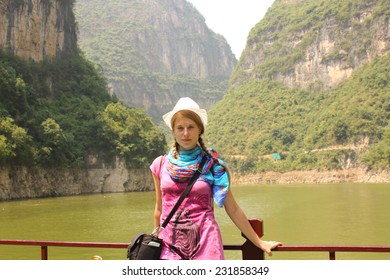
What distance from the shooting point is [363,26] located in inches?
4313

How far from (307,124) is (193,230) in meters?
108

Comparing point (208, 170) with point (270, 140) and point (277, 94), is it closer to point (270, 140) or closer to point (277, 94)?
point (270, 140)

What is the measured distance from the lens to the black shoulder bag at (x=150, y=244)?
3.14m

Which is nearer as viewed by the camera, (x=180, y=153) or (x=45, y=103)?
(x=180, y=153)

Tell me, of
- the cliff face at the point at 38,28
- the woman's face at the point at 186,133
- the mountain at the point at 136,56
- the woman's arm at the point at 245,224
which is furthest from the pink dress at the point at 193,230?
the mountain at the point at 136,56

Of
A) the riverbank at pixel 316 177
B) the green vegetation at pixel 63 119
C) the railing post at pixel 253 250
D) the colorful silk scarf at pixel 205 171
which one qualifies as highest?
the green vegetation at pixel 63 119

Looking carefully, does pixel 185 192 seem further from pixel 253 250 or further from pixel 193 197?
pixel 253 250

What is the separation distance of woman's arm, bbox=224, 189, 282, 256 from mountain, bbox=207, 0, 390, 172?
7547 cm

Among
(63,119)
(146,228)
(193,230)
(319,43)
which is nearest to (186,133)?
(193,230)

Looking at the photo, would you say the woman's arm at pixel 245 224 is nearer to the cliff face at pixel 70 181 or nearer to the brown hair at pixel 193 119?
the brown hair at pixel 193 119

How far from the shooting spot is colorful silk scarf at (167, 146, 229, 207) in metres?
3.18

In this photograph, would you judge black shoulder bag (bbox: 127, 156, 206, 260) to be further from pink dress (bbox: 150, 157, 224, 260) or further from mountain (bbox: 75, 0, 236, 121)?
mountain (bbox: 75, 0, 236, 121)
